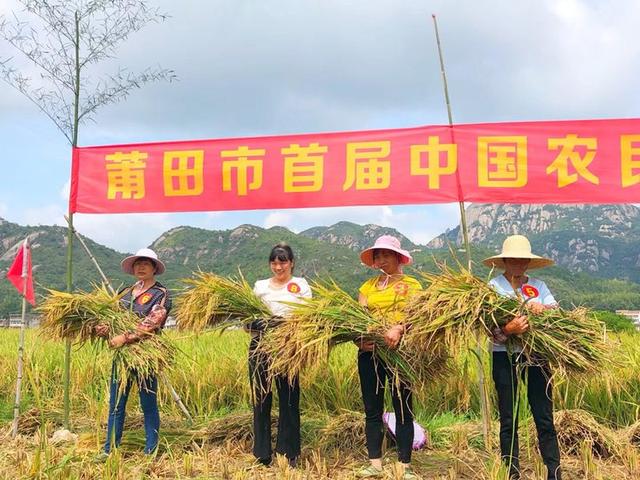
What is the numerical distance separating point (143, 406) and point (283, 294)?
1.07 metres

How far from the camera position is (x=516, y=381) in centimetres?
287

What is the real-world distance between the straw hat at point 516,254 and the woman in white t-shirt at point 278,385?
1053mm

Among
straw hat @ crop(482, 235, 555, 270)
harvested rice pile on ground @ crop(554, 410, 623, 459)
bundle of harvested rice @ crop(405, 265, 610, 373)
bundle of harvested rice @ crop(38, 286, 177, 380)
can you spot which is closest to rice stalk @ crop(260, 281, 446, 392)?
bundle of harvested rice @ crop(405, 265, 610, 373)

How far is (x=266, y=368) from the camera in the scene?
3.27 metres

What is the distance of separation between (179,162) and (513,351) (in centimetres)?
279

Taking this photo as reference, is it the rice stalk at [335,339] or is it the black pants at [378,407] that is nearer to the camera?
the rice stalk at [335,339]

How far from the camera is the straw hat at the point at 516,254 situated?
288 cm

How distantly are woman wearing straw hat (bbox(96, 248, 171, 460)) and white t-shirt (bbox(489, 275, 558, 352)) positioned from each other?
1.90 m

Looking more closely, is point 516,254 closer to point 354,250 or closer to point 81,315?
point 81,315

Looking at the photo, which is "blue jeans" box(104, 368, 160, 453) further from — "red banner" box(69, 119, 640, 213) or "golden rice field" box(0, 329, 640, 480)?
"red banner" box(69, 119, 640, 213)

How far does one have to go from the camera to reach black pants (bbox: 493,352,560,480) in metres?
2.78

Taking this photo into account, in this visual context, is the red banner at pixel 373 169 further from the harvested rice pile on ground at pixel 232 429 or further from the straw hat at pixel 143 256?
the harvested rice pile on ground at pixel 232 429

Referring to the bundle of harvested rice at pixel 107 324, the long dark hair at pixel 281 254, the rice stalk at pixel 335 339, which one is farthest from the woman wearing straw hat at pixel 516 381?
the bundle of harvested rice at pixel 107 324

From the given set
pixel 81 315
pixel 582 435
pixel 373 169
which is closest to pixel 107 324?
pixel 81 315
